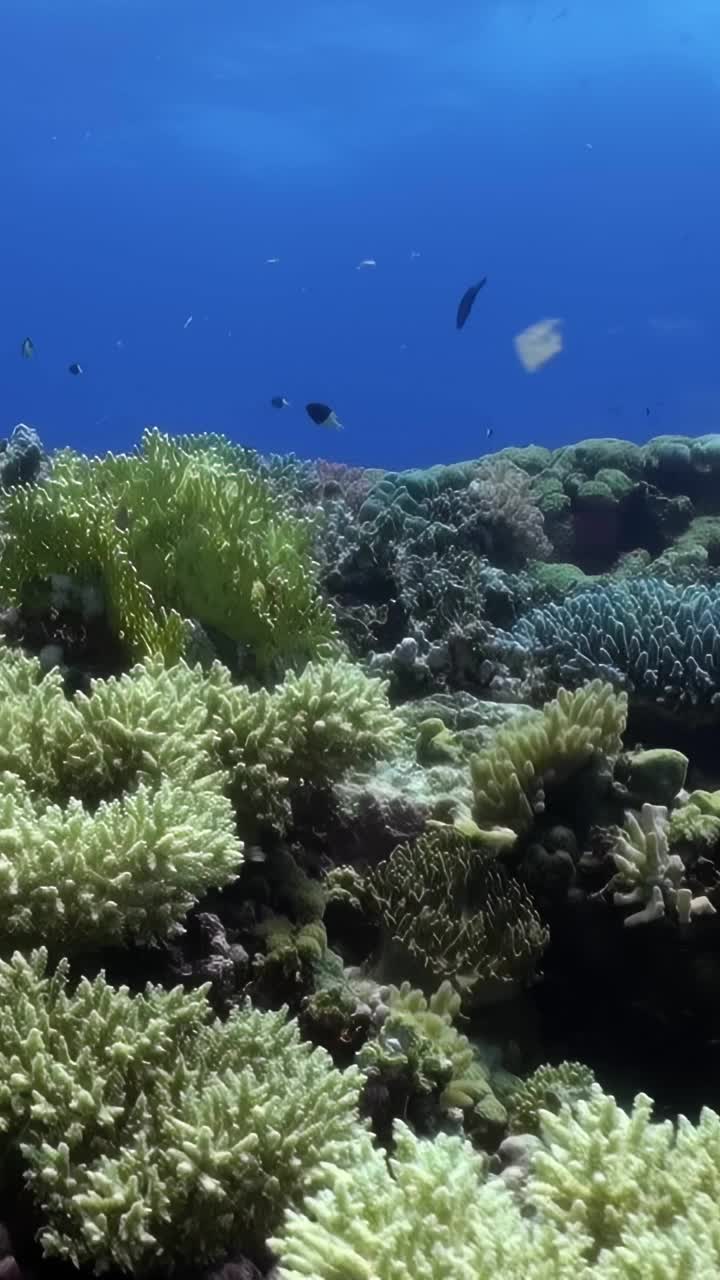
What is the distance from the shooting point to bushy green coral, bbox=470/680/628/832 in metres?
4.58

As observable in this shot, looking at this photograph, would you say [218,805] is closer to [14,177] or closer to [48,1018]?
[48,1018]

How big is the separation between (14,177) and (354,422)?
60.3 m

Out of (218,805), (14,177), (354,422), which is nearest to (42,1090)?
(218,805)

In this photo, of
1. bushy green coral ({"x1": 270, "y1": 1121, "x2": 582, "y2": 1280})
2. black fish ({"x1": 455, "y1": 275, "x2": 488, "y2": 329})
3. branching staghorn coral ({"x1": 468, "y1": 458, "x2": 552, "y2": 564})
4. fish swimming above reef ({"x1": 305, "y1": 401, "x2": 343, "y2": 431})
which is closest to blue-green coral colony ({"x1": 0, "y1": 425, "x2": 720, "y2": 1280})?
bushy green coral ({"x1": 270, "y1": 1121, "x2": 582, "y2": 1280})

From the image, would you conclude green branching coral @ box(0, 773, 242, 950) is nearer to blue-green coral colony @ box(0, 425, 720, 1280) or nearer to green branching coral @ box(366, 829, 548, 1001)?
blue-green coral colony @ box(0, 425, 720, 1280)

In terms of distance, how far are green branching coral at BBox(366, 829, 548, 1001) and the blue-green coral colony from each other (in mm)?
14

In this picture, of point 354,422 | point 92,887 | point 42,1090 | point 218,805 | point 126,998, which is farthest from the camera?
point 354,422

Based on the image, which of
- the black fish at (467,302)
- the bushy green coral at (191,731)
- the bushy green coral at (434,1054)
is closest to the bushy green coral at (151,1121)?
the bushy green coral at (434,1054)

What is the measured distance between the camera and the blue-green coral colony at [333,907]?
104 inches

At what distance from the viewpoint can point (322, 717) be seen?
4395mm

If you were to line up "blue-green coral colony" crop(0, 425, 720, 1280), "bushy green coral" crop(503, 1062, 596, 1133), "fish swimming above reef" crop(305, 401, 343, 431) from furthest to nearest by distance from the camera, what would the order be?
"fish swimming above reef" crop(305, 401, 343, 431) < "bushy green coral" crop(503, 1062, 596, 1133) < "blue-green coral colony" crop(0, 425, 720, 1280)

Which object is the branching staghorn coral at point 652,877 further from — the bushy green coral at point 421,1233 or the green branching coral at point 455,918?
the bushy green coral at point 421,1233

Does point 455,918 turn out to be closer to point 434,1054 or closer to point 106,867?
point 434,1054

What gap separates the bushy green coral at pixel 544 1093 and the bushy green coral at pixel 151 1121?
988 millimetres
